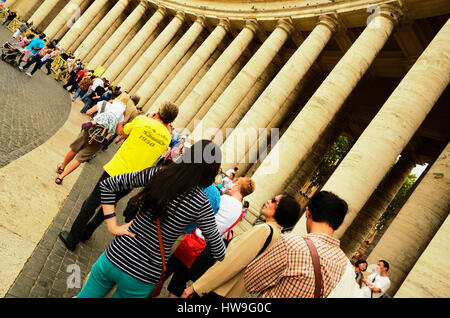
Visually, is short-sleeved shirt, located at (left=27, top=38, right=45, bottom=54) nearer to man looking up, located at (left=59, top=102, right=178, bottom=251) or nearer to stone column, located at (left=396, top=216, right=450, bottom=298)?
man looking up, located at (left=59, top=102, right=178, bottom=251)

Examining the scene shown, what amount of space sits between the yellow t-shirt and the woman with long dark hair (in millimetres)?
1791

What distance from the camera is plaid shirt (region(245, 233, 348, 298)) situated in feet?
5.99

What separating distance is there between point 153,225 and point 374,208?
63.5 feet

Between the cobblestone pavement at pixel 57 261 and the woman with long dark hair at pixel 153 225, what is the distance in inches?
57.6

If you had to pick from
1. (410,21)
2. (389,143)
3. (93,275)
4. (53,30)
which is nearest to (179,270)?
(93,275)

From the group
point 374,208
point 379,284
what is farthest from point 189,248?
point 374,208

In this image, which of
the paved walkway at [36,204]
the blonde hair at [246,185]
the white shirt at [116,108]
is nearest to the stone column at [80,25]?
the paved walkway at [36,204]

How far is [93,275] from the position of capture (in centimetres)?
215

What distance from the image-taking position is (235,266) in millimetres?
2436

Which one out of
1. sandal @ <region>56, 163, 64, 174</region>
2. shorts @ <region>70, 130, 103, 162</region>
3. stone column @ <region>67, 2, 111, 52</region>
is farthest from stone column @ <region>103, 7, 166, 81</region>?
shorts @ <region>70, 130, 103, 162</region>

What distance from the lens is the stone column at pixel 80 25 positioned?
2472 centimetres

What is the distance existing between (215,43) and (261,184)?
1335 cm

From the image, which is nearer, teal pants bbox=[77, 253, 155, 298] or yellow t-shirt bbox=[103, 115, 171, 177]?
teal pants bbox=[77, 253, 155, 298]
